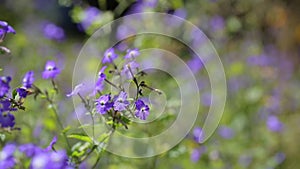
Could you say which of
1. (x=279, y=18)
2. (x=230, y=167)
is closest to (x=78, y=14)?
(x=230, y=167)

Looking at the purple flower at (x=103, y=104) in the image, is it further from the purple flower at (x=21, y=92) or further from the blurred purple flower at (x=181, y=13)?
the blurred purple flower at (x=181, y=13)

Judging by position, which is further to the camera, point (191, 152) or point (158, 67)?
point (158, 67)

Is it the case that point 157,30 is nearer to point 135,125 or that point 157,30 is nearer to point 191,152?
point 191,152

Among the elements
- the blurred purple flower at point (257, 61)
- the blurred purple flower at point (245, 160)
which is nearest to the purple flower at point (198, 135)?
the blurred purple flower at point (245, 160)

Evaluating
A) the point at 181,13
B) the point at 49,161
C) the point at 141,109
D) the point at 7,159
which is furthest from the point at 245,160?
the point at 141,109

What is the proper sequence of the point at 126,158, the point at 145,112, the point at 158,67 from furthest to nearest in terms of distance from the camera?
the point at 158,67 < the point at 126,158 < the point at 145,112

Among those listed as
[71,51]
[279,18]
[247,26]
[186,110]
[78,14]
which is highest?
[279,18]

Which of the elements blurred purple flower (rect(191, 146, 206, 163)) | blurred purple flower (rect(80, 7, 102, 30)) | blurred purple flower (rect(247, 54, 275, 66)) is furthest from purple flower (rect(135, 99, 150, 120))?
blurred purple flower (rect(247, 54, 275, 66))
